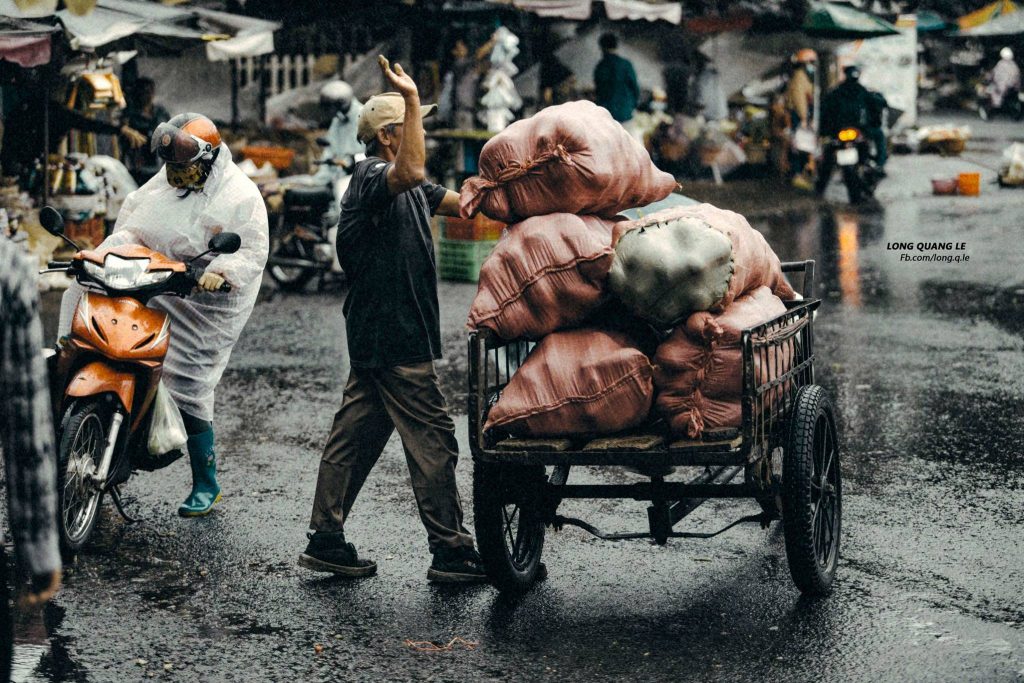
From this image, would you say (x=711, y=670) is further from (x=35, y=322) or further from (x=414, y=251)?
(x=35, y=322)

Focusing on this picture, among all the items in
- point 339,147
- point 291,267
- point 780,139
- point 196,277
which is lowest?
point 291,267

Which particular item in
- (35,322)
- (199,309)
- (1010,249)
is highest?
(35,322)

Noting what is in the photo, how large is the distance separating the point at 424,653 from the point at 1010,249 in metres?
12.0

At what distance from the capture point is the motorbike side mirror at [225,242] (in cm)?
616

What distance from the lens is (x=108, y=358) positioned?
20.1ft

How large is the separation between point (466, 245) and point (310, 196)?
5.02 ft

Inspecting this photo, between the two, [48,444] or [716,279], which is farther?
[716,279]

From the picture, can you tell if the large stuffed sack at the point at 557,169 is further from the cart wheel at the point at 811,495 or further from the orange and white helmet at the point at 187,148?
the orange and white helmet at the point at 187,148

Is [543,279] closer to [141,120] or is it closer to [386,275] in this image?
[386,275]

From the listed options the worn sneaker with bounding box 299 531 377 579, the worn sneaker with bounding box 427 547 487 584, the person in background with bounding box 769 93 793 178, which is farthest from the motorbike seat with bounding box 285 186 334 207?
the person in background with bounding box 769 93 793 178

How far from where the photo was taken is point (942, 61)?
4691 cm

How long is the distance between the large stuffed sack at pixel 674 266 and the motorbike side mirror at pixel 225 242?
1.85 m

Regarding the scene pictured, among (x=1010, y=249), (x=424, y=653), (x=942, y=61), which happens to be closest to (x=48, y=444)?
(x=424, y=653)

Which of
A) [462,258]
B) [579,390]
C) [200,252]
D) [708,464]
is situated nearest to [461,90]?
[462,258]
